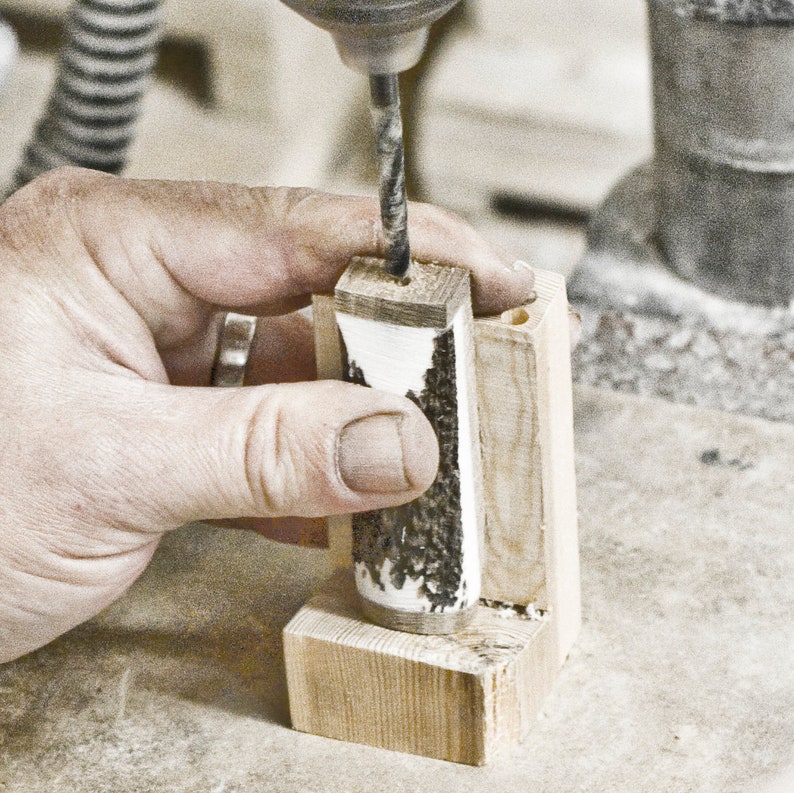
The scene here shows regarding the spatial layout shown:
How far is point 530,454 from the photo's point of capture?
77 centimetres

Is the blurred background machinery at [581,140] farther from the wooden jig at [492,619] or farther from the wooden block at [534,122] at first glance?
the wooden jig at [492,619]

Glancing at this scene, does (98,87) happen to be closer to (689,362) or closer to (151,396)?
(151,396)

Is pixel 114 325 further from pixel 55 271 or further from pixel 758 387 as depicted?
pixel 758 387

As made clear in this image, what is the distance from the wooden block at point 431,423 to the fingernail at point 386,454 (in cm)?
2

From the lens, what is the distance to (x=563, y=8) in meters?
2.31

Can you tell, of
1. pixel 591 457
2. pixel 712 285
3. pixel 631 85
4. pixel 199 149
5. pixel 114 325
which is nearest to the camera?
pixel 114 325

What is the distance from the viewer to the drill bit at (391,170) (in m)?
0.65

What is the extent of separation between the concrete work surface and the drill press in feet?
1.01

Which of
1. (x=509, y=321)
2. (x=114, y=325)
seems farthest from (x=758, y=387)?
(x=114, y=325)

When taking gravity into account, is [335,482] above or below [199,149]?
above

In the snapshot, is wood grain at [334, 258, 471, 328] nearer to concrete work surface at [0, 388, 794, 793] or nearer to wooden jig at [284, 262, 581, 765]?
wooden jig at [284, 262, 581, 765]

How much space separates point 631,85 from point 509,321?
159 cm

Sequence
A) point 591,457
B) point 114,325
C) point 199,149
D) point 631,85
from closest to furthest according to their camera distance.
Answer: point 114,325 → point 591,457 → point 199,149 → point 631,85

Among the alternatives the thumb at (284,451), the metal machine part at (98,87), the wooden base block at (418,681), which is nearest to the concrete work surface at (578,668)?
the wooden base block at (418,681)
